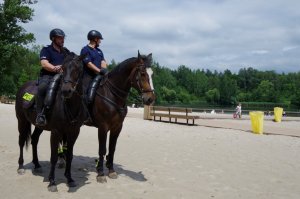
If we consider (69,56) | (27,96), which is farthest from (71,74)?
(27,96)

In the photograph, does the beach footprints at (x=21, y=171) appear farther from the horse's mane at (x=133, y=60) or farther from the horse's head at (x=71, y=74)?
the horse's mane at (x=133, y=60)

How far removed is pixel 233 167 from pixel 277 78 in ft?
512

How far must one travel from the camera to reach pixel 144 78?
244 inches

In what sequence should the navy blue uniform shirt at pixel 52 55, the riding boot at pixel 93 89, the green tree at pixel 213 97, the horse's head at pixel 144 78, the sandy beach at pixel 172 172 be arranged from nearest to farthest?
the sandy beach at pixel 172 172 < the horse's head at pixel 144 78 < the navy blue uniform shirt at pixel 52 55 < the riding boot at pixel 93 89 < the green tree at pixel 213 97

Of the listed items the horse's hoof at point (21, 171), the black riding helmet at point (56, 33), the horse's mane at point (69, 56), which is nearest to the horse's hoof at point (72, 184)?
the horse's hoof at point (21, 171)

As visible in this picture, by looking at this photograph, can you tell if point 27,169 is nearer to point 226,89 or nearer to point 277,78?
point 226,89

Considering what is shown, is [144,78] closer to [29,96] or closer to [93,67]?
[93,67]

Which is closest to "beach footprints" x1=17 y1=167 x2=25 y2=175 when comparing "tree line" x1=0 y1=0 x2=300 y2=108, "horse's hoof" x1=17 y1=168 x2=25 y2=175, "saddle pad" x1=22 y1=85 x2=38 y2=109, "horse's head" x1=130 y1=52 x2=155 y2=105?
"horse's hoof" x1=17 y1=168 x2=25 y2=175

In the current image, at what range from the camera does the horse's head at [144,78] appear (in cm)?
607

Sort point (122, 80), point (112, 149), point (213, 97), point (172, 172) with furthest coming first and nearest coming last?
point (213, 97) → point (172, 172) → point (112, 149) → point (122, 80)

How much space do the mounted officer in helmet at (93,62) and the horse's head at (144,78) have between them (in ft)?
3.27

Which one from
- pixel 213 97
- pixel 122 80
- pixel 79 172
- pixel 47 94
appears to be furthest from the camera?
pixel 213 97

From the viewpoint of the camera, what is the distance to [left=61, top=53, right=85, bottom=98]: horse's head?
217 inches

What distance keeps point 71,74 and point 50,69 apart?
35.1 inches
